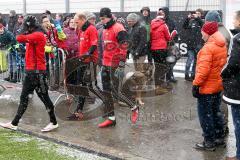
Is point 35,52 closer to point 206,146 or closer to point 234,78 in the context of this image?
point 206,146

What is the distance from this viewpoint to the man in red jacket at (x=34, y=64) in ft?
24.2

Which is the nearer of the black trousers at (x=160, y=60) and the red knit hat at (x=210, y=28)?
the red knit hat at (x=210, y=28)

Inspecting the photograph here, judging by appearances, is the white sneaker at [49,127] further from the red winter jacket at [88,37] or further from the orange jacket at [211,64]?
the orange jacket at [211,64]

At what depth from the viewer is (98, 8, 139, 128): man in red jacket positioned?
7809 millimetres

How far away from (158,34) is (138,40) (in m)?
1.38

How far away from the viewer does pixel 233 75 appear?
223 inches

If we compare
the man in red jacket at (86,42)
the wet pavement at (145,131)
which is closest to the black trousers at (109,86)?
the wet pavement at (145,131)

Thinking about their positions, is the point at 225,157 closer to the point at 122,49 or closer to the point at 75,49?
the point at 122,49

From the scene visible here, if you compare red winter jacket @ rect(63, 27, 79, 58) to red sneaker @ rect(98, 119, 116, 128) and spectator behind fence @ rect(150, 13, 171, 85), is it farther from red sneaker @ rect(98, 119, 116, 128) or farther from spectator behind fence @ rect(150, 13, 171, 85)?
red sneaker @ rect(98, 119, 116, 128)

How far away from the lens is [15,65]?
11094mm

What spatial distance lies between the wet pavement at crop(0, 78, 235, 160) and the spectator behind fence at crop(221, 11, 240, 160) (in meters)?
0.70

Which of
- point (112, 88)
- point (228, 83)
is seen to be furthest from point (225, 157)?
point (112, 88)

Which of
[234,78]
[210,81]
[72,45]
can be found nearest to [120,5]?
[72,45]

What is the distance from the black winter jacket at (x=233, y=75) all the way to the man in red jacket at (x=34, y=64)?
312 cm
